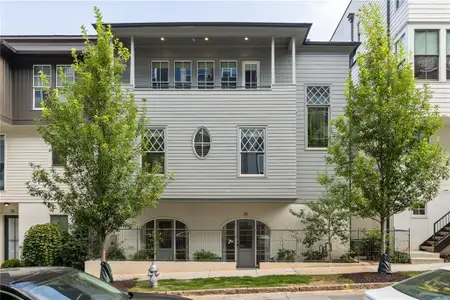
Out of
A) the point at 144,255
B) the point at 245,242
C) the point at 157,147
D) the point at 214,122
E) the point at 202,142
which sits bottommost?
the point at 144,255

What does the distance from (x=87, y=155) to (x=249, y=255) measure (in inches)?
323

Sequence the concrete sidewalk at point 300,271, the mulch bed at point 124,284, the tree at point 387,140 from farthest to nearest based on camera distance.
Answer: the concrete sidewalk at point 300,271 < the mulch bed at point 124,284 < the tree at point 387,140

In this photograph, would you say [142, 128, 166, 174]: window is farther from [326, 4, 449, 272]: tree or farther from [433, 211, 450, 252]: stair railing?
[433, 211, 450, 252]: stair railing

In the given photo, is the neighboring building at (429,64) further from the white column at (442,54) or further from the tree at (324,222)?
the tree at (324,222)

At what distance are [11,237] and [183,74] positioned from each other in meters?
10.7

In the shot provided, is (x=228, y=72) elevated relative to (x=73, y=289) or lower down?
elevated

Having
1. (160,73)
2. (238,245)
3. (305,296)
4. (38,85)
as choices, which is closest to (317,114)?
(238,245)

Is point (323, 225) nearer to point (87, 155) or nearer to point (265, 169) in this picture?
point (265, 169)

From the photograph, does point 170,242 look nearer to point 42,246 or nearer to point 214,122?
point 42,246

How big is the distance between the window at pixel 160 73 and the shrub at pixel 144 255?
676 cm

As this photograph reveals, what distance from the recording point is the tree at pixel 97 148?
32.2 feet

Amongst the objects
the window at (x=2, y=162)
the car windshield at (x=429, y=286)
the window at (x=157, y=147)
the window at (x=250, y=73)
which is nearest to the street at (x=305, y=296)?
the car windshield at (x=429, y=286)

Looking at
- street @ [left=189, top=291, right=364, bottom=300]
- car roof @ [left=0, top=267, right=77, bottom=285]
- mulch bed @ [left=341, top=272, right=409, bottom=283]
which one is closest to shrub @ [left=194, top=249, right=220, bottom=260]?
street @ [left=189, top=291, right=364, bottom=300]

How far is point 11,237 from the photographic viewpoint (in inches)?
665
